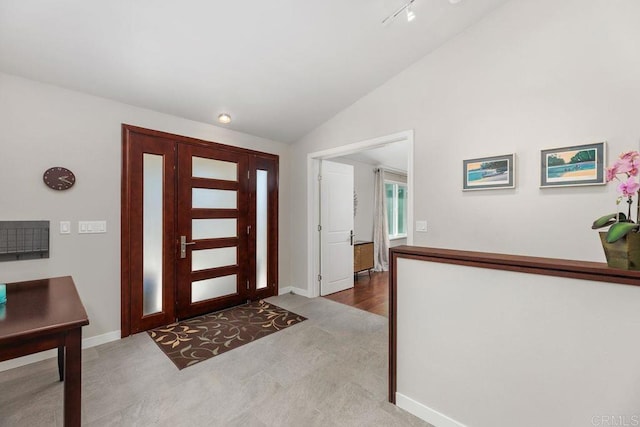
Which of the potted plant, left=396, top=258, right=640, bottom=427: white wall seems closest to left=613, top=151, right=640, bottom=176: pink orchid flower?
the potted plant

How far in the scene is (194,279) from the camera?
3.29 meters

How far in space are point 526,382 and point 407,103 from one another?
8.68ft

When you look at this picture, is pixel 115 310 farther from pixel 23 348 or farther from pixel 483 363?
pixel 483 363

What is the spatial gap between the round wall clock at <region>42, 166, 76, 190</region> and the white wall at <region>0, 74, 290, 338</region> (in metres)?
0.04

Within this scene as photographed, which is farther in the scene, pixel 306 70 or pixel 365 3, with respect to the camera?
pixel 306 70

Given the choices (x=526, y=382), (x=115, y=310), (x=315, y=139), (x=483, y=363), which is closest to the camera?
(x=526, y=382)

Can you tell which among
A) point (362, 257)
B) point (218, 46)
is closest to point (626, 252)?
point (218, 46)

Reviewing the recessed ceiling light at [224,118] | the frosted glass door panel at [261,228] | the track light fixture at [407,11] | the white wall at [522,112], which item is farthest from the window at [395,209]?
the track light fixture at [407,11]

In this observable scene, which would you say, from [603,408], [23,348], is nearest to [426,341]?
[603,408]

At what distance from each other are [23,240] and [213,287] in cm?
182

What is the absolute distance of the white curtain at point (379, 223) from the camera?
6.12 meters

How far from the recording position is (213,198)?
347 centimetres

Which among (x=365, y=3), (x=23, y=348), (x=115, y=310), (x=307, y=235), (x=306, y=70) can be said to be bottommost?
(x=115, y=310)

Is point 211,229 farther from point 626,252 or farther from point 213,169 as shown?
point 626,252
